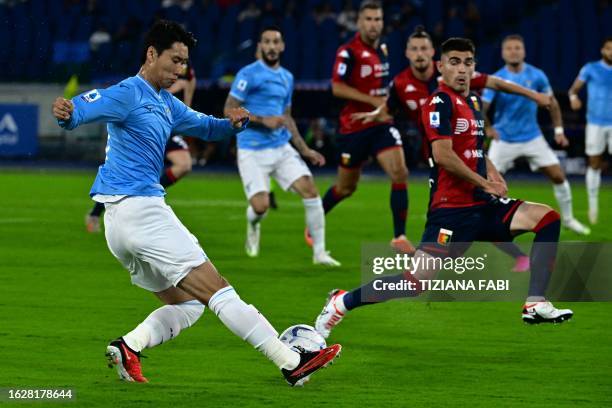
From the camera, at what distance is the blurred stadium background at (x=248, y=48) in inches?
1128

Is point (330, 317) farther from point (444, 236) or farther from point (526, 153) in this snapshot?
point (526, 153)

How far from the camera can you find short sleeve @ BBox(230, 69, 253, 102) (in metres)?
13.2

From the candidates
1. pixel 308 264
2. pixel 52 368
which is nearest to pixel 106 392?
pixel 52 368

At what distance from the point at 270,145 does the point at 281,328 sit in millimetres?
4264

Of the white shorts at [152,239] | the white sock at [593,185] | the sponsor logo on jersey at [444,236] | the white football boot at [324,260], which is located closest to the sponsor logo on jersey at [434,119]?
the sponsor logo on jersey at [444,236]

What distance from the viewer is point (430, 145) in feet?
29.1

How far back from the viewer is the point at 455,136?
8883 millimetres

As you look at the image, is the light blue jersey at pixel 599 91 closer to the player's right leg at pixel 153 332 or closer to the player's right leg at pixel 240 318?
the player's right leg at pixel 153 332

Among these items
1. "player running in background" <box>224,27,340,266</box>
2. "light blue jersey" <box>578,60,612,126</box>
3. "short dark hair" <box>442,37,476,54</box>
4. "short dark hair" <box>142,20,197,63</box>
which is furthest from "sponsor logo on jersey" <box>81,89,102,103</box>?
"light blue jersey" <box>578,60,612,126</box>

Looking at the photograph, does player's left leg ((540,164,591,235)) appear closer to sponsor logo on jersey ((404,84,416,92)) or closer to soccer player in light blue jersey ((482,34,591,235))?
soccer player in light blue jersey ((482,34,591,235))

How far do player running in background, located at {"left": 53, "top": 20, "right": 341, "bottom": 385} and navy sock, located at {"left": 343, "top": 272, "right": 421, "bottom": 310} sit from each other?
131 cm

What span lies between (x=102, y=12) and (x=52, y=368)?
2658cm

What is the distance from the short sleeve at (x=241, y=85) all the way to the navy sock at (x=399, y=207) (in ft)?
5.92

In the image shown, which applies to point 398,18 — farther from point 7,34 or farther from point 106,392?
point 106,392
